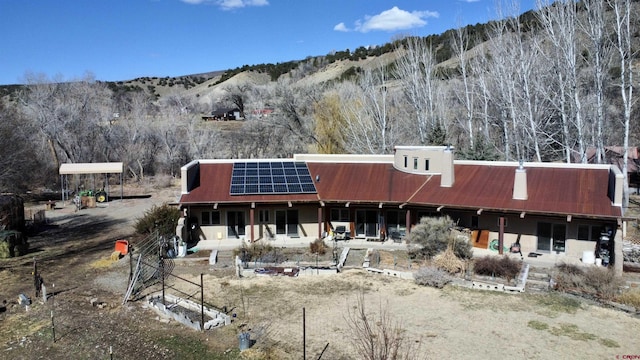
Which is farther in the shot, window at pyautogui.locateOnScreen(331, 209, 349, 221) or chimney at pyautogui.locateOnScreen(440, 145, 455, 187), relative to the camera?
window at pyautogui.locateOnScreen(331, 209, 349, 221)

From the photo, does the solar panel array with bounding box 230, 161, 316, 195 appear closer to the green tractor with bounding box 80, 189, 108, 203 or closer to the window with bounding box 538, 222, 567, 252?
the window with bounding box 538, 222, 567, 252

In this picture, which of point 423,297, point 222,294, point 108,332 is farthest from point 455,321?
point 108,332

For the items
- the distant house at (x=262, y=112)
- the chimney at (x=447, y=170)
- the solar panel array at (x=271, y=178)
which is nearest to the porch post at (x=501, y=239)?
the chimney at (x=447, y=170)

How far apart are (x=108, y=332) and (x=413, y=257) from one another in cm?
1283

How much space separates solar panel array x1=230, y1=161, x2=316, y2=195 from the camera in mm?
25188

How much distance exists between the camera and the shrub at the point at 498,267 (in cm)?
1923

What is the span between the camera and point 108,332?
1493 centimetres

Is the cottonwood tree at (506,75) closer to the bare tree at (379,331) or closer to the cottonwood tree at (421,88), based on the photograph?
the cottonwood tree at (421,88)

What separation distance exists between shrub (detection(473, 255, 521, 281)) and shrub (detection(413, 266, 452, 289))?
157cm

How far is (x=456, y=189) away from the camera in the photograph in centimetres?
2436

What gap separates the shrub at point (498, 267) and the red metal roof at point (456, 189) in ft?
9.43

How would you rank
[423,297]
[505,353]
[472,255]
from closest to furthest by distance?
[505,353] → [423,297] → [472,255]

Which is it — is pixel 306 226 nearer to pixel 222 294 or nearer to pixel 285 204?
pixel 285 204

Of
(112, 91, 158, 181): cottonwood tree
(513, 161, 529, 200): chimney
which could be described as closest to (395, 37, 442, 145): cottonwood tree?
(513, 161, 529, 200): chimney
